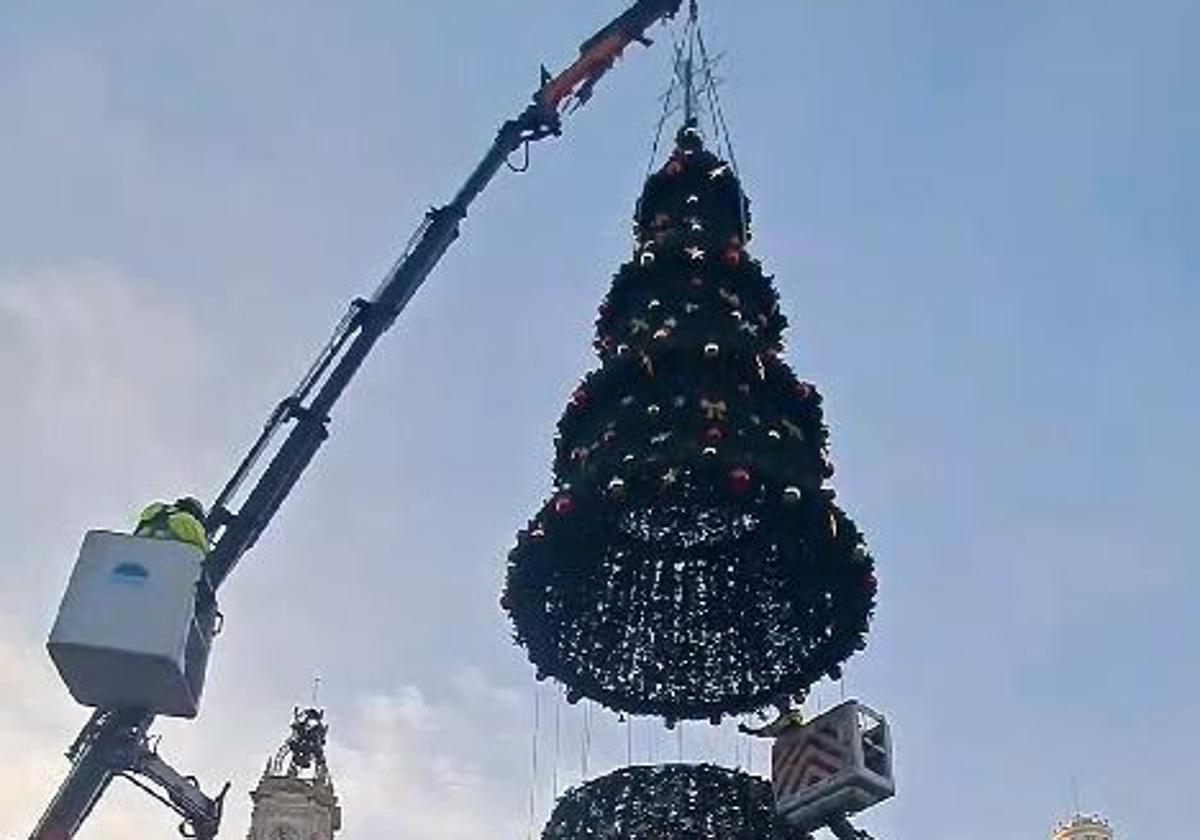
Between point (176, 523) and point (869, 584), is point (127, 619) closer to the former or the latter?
point (176, 523)

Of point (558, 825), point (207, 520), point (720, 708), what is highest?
point (207, 520)

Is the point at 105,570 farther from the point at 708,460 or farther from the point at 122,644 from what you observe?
the point at 708,460

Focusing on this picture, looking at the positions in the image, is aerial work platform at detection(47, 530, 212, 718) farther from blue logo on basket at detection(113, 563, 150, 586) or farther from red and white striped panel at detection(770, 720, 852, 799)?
red and white striped panel at detection(770, 720, 852, 799)

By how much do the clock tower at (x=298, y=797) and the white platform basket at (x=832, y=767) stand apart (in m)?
44.5

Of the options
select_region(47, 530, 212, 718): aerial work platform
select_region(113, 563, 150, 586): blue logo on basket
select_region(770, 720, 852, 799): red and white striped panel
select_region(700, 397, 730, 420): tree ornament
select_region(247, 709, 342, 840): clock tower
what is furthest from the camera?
select_region(247, 709, 342, 840): clock tower

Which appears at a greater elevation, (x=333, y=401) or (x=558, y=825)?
(x=333, y=401)

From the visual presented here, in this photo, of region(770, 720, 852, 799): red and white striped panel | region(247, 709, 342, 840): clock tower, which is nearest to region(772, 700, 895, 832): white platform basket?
region(770, 720, 852, 799): red and white striped panel

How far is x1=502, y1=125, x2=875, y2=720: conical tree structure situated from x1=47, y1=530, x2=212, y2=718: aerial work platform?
13696mm

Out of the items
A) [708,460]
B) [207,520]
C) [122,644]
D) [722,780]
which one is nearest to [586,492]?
[708,460]

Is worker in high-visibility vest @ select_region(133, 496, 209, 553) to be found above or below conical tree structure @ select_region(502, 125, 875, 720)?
above

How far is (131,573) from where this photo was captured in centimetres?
3912

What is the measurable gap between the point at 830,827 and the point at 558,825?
169 inches

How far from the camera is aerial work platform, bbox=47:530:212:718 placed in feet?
126

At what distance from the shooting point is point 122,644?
3838 cm
